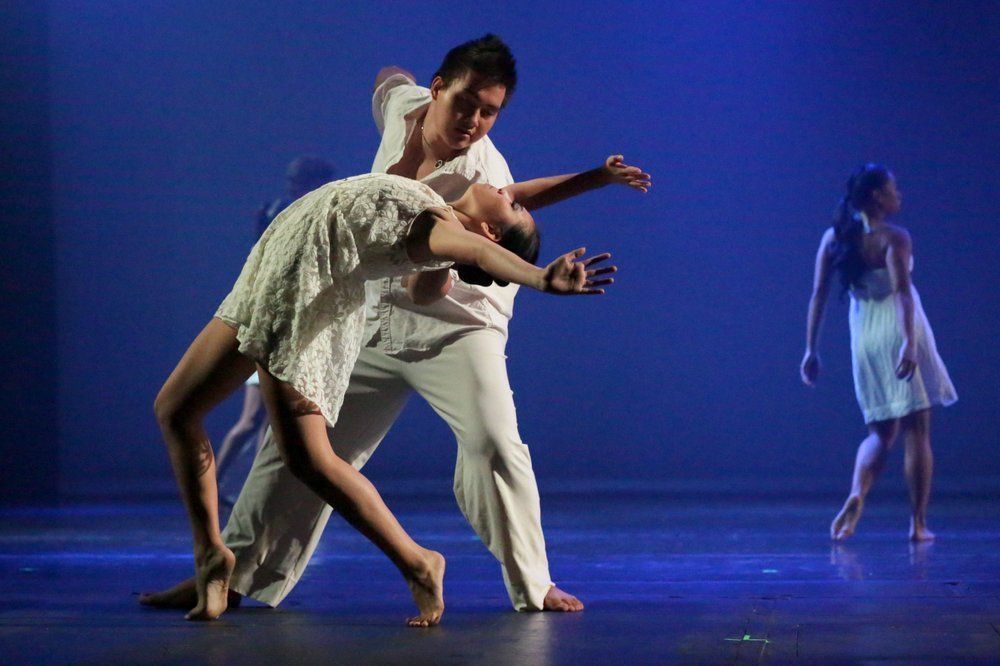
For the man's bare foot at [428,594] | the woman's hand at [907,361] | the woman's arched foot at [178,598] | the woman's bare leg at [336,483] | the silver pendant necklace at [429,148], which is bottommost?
the woman's arched foot at [178,598]

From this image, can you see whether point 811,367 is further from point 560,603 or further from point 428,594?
point 428,594

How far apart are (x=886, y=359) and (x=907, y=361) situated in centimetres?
18

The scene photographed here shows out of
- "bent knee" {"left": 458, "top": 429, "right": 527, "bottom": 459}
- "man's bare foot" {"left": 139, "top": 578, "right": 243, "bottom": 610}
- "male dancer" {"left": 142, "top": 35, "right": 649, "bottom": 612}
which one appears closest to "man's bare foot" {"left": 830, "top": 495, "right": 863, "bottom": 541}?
"male dancer" {"left": 142, "top": 35, "right": 649, "bottom": 612}

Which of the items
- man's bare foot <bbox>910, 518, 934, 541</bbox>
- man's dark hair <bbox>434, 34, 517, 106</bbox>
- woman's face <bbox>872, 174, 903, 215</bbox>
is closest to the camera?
man's dark hair <bbox>434, 34, 517, 106</bbox>

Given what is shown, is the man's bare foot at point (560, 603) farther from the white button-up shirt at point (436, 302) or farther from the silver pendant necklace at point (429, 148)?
the silver pendant necklace at point (429, 148)

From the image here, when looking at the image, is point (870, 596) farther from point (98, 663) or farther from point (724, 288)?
point (724, 288)

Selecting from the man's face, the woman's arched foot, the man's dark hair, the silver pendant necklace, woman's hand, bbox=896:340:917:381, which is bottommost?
the woman's arched foot

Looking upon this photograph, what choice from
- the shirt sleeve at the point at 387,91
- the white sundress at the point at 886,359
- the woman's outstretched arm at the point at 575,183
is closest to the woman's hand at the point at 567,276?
the woman's outstretched arm at the point at 575,183

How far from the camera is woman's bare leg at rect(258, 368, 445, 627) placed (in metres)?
2.85

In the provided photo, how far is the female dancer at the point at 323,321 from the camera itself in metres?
2.77

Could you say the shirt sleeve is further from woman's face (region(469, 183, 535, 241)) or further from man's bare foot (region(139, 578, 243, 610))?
man's bare foot (region(139, 578, 243, 610))

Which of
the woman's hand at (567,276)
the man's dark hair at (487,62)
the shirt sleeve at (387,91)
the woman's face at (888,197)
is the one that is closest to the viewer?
the woman's hand at (567,276)

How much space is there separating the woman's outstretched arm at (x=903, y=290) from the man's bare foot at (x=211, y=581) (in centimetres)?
271

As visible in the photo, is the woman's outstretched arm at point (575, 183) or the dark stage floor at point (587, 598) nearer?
the dark stage floor at point (587, 598)
